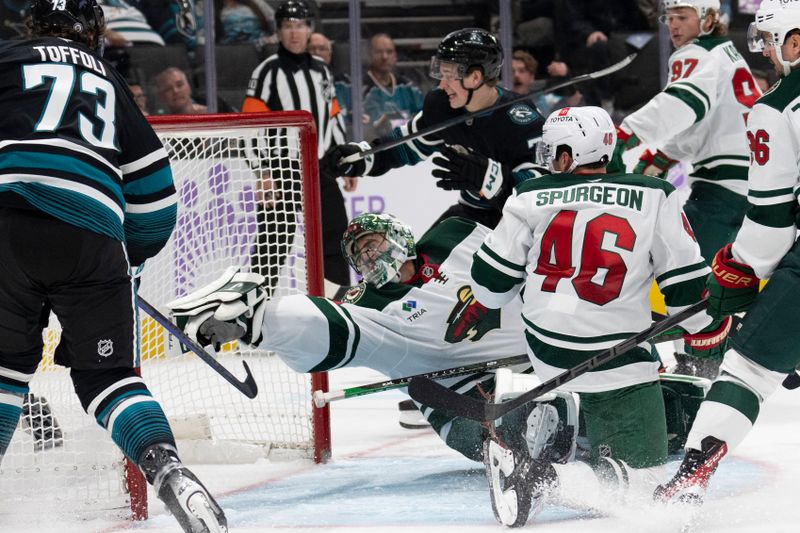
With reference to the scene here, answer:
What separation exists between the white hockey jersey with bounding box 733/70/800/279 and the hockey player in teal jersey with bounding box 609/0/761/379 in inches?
66.3

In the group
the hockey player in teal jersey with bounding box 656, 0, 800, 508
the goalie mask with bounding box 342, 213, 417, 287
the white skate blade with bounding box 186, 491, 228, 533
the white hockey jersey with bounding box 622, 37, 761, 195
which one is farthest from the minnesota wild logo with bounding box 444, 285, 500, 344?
the white hockey jersey with bounding box 622, 37, 761, 195

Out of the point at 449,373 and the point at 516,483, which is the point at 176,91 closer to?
the point at 449,373

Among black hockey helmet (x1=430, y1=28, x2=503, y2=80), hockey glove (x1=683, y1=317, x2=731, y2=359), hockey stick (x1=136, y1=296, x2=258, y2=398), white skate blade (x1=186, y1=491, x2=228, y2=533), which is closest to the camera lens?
white skate blade (x1=186, y1=491, x2=228, y2=533)

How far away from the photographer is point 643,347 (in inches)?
111

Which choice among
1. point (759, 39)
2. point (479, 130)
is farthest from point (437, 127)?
point (759, 39)

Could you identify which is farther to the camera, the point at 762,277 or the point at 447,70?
the point at 447,70

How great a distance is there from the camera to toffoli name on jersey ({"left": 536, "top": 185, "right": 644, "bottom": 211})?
8.90 ft

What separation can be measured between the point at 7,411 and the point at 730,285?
1.43 metres

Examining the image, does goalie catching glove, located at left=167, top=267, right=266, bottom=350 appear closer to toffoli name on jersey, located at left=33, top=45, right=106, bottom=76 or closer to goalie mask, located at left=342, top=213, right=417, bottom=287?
goalie mask, located at left=342, top=213, right=417, bottom=287

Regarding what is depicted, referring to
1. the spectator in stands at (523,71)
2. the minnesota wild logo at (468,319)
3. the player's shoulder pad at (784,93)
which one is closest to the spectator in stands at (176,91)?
the spectator in stands at (523,71)

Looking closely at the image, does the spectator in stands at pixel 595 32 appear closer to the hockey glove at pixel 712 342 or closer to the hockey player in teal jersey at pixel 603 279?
the hockey glove at pixel 712 342

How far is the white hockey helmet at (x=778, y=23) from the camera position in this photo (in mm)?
2581

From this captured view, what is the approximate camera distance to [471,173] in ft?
11.9

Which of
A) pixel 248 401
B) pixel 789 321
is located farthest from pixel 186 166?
pixel 789 321
